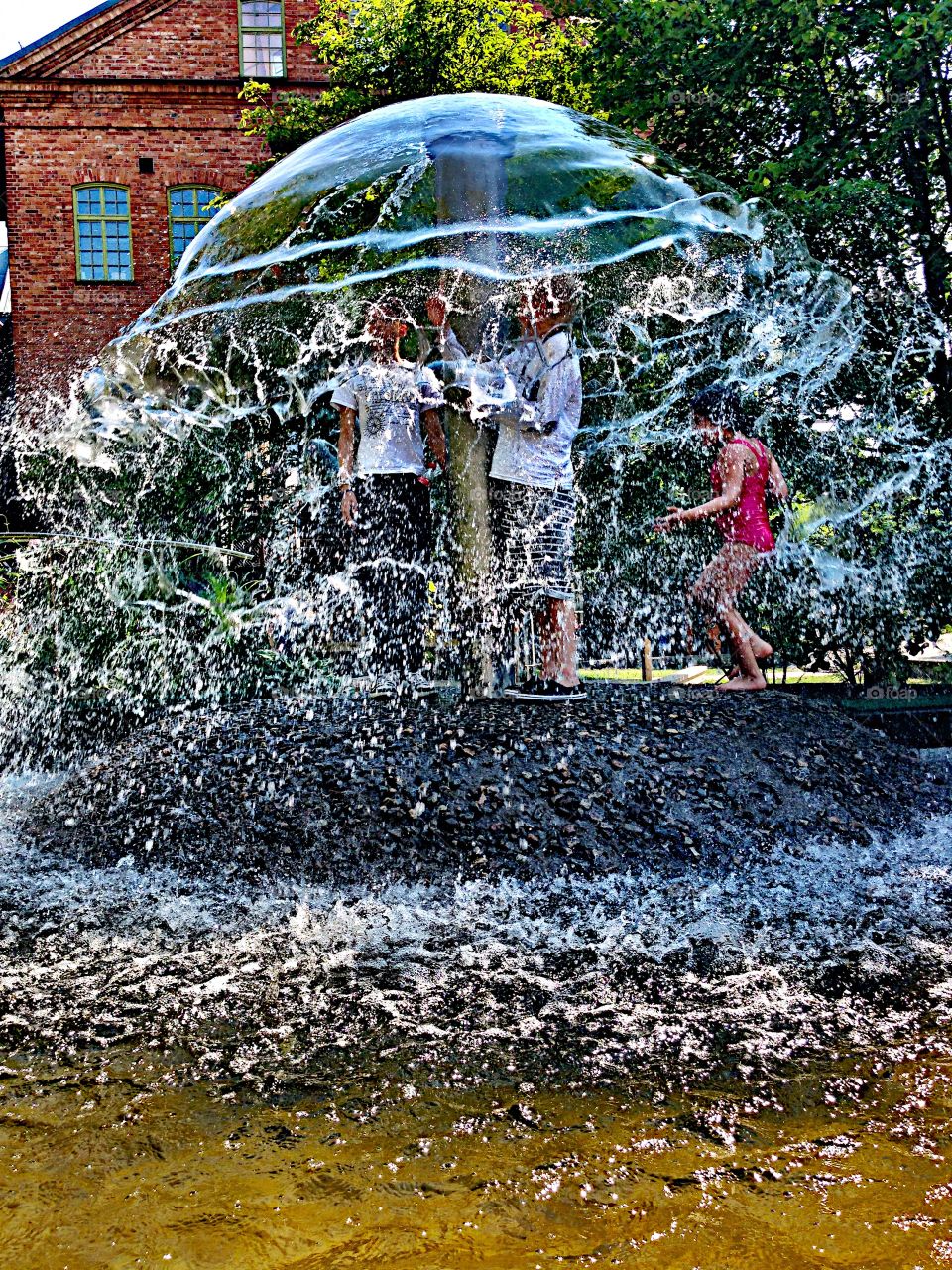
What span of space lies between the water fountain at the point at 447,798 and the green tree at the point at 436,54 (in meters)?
6.85

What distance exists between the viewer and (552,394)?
6.21 m

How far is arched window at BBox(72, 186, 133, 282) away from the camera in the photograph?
21672 mm

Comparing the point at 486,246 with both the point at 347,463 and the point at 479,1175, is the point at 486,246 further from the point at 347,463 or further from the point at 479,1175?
the point at 479,1175

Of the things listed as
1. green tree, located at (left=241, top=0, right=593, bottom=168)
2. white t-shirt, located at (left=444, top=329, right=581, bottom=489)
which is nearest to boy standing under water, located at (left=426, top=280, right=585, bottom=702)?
white t-shirt, located at (left=444, top=329, right=581, bottom=489)

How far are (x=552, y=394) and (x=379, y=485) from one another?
123 centimetres

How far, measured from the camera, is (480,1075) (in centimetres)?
264

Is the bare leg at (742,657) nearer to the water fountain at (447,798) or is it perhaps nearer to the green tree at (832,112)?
the water fountain at (447,798)

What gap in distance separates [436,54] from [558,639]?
11954 mm

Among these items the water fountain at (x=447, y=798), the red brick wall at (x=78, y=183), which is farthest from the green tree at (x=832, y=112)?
the red brick wall at (x=78, y=183)

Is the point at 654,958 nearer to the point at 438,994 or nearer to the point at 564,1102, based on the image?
the point at 438,994

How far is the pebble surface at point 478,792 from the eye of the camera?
15.4 ft

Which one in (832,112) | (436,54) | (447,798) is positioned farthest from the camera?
(436,54)

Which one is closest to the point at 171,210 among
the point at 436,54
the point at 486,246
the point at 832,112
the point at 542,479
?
the point at 436,54

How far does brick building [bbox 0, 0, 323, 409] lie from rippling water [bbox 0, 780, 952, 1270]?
20.1 m
